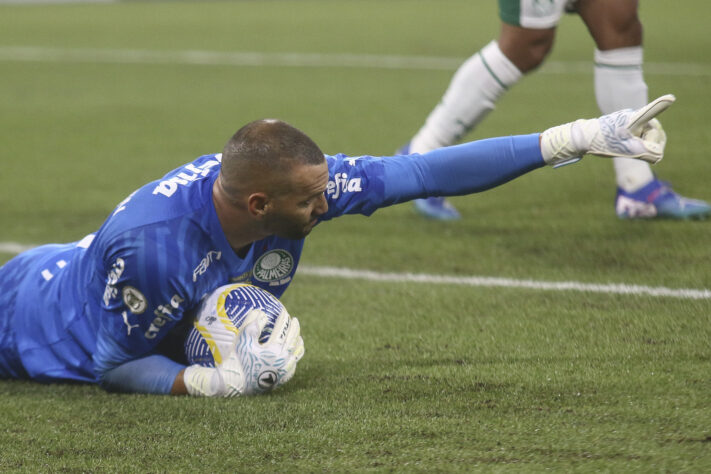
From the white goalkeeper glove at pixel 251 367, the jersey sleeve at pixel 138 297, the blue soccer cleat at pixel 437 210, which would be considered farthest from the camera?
the blue soccer cleat at pixel 437 210

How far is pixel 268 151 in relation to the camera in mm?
2752

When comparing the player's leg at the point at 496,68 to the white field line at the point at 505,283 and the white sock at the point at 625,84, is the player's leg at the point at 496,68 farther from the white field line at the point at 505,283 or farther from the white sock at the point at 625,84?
the white field line at the point at 505,283

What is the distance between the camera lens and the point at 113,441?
8.89 ft

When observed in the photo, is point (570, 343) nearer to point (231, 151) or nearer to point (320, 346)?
point (320, 346)

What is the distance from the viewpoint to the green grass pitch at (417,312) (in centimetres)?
257

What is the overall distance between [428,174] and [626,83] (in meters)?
2.03

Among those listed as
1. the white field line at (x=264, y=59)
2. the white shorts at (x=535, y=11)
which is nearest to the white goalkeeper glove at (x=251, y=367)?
the white shorts at (x=535, y=11)

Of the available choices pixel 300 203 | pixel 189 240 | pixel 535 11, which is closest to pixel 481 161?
pixel 300 203

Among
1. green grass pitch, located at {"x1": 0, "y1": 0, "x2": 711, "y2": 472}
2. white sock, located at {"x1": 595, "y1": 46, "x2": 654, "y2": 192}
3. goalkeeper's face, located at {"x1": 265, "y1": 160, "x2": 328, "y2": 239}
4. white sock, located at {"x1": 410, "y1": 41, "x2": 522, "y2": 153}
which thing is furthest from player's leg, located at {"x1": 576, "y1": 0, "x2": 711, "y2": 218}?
goalkeeper's face, located at {"x1": 265, "y1": 160, "x2": 328, "y2": 239}

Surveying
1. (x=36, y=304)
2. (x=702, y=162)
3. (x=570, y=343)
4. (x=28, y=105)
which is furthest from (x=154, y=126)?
(x=570, y=343)

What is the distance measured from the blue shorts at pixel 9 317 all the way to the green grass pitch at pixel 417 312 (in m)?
0.12

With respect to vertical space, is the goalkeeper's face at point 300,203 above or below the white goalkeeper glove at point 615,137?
below

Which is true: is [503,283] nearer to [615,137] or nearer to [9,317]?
[615,137]

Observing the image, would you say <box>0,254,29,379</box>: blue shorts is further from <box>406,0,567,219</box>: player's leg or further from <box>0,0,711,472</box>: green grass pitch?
<box>406,0,567,219</box>: player's leg
